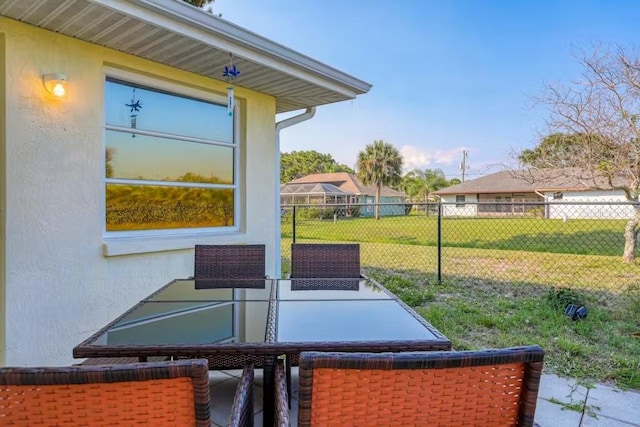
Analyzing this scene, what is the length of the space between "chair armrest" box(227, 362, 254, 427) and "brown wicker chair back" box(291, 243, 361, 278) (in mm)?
1632

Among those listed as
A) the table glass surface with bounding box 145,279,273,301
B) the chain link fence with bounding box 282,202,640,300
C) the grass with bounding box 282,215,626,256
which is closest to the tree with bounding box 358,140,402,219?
the grass with bounding box 282,215,626,256

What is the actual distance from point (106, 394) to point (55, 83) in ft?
8.95

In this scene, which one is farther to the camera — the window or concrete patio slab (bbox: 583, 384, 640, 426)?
the window

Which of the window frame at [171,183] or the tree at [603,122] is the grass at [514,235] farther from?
the window frame at [171,183]

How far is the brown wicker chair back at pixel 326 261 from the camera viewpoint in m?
3.29

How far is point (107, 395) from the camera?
0.90 m

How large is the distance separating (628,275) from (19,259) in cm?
827

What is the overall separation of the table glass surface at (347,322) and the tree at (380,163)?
2621 centimetres

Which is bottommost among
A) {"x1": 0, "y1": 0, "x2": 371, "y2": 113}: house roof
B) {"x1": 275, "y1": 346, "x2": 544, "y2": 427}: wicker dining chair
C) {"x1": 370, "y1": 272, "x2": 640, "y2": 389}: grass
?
{"x1": 370, "y1": 272, "x2": 640, "y2": 389}: grass

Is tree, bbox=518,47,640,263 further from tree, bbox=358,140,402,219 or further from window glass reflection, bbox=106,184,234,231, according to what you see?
tree, bbox=358,140,402,219

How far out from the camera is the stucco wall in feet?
8.91

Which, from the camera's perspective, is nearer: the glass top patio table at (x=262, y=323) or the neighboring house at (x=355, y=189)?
the glass top patio table at (x=262, y=323)

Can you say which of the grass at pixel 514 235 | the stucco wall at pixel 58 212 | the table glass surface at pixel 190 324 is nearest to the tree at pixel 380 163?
the grass at pixel 514 235

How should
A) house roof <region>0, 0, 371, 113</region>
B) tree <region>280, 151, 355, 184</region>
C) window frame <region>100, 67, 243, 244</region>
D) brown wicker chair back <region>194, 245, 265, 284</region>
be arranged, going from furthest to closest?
tree <region>280, 151, 355, 184</region> < window frame <region>100, 67, 243, 244</region> < brown wicker chair back <region>194, 245, 265, 284</region> < house roof <region>0, 0, 371, 113</region>
